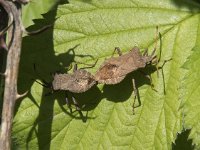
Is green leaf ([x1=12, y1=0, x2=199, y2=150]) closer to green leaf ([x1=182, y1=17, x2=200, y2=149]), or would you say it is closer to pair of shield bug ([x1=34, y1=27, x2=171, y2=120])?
pair of shield bug ([x1=34, y1=27, x2=171, y2=120])

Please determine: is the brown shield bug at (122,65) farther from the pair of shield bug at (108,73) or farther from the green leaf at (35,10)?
the green leaf at (35,10)

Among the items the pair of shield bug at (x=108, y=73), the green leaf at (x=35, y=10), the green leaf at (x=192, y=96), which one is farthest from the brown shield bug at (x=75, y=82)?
the green leaf at (x=35, y=10)

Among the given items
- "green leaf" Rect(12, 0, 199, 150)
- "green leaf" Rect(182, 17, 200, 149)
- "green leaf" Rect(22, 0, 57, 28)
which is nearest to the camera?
"green leaf" Rect(182, 17, 200, 149)

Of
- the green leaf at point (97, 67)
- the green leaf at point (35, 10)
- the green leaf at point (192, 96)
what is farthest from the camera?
the green leaf at point (35, 10)

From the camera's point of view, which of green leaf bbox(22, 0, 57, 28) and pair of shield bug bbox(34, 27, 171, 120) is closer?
pair of shield bug bbox(34, 27, 171, 120)

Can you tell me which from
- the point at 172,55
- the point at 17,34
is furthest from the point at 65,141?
the point at 17,34

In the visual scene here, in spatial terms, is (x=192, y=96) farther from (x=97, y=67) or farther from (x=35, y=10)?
(x=35, y=10)

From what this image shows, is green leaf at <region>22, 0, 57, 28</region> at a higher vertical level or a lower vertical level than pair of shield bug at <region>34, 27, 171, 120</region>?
higher

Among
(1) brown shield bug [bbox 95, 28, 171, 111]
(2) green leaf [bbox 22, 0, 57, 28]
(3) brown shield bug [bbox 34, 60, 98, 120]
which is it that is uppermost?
(2) green leaf [bbox 22, 0, 57, 28]

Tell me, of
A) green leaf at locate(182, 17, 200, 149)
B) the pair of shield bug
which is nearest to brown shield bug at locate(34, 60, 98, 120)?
the pair of shield bug
